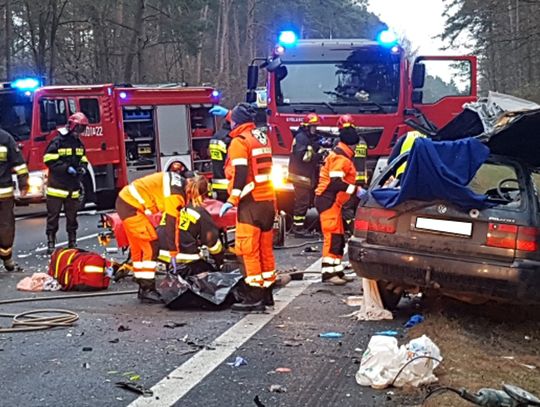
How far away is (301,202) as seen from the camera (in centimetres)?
1230

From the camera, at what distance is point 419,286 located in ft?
21.1

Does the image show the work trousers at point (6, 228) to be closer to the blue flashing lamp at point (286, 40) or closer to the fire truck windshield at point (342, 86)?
the fire truck windshield at point (342, 86)

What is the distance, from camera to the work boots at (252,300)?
7383 millimetres

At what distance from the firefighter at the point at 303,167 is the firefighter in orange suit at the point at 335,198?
288cm

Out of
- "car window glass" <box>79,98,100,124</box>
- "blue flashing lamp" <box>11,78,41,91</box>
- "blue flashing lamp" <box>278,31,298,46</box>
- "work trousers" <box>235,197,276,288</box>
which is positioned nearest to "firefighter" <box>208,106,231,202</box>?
"blue flashing lamp" <box>278,31,298,46</box>

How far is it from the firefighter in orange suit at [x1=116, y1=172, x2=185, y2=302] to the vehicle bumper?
194cm

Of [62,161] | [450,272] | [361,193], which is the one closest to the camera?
[450,272]

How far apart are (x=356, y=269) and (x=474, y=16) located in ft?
156

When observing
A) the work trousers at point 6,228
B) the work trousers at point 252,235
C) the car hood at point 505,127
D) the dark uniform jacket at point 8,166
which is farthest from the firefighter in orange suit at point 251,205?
the work trousers at point 6,228

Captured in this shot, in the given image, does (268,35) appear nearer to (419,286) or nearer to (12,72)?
(12,72)

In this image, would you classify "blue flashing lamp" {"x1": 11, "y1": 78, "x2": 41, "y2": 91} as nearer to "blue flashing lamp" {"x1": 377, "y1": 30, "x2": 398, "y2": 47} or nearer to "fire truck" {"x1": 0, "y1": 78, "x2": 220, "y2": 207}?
"fire truck" {"x1": 0, "y1": 78, "x2": 220, "y2": 207}

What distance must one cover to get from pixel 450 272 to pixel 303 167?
6233 mm

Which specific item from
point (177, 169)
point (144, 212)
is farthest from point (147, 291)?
point (177, 169)

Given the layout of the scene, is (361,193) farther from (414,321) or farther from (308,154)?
(308,154)
